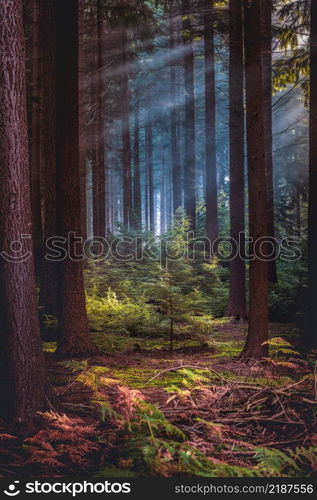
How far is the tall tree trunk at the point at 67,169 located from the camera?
7840 mm

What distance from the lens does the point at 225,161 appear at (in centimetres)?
4631

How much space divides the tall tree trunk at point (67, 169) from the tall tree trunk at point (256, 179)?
289 cm

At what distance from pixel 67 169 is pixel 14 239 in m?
3.31

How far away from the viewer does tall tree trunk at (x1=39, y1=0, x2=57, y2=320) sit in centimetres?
999

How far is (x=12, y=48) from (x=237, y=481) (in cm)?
466

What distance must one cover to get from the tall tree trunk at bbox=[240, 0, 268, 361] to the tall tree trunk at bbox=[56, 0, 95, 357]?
2.89 meters

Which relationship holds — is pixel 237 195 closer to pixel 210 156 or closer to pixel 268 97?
pixel 268 97

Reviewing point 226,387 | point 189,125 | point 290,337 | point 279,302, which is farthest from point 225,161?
point 226,387

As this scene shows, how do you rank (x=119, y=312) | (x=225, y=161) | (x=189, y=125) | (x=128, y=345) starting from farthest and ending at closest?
(x=225, y=161)
(x=189, y=125)
(x=119, y=312)
(x=128, y=345)

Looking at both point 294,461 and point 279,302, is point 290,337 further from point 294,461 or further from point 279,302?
point 294,461

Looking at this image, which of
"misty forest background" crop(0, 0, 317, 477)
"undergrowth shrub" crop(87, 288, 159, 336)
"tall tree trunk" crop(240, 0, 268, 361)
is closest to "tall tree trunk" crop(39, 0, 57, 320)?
"misty forest background" crop(0, 0, 317, 477)

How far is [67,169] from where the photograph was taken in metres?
7.86

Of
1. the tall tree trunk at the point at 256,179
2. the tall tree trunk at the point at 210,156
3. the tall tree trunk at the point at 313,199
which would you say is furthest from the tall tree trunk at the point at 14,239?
the tall tree trunk at the point at 210,156

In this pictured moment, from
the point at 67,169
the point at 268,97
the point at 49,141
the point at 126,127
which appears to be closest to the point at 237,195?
the point at 268,97
